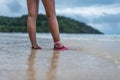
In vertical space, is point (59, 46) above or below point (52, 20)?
below

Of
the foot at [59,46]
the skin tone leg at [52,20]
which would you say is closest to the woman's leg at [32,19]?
the skin tone leg at [52,20]

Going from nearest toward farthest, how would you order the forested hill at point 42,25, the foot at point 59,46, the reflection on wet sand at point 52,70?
the reflection on wet sand at point 52,70 → the foot at point 59,46 → the forested hill at point 42,25

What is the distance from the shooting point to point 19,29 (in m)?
46.2

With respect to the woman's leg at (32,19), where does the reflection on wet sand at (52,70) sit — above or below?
below

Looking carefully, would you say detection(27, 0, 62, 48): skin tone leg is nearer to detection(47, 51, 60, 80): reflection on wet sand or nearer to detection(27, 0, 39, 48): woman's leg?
detection(27, 0, 39, 48): woman's leg

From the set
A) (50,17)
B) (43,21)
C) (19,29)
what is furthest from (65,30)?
(50,17)

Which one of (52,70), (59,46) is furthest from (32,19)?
(52,70)

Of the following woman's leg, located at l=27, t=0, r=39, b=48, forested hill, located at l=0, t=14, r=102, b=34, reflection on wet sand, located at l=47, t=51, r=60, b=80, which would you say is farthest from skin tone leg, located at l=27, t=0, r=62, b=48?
forested hill, located at l=0, t=14, r=102, b=34

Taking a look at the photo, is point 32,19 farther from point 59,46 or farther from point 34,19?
point 59,46

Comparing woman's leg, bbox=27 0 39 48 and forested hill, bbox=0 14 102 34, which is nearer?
woman's leg, bbox=27 0 39 48

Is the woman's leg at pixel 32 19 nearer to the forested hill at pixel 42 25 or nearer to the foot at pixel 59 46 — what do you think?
the foot at pixel 59 46

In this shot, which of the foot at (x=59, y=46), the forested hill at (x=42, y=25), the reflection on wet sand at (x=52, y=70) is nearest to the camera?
the reflection on wet sand at (x=52, y=70)

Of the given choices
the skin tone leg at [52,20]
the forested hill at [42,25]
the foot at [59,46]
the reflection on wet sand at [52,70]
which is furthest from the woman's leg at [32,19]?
the forested hill at [42,25]

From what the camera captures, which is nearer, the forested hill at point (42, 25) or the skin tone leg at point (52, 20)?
the skin tone leg at point (52, 20)
